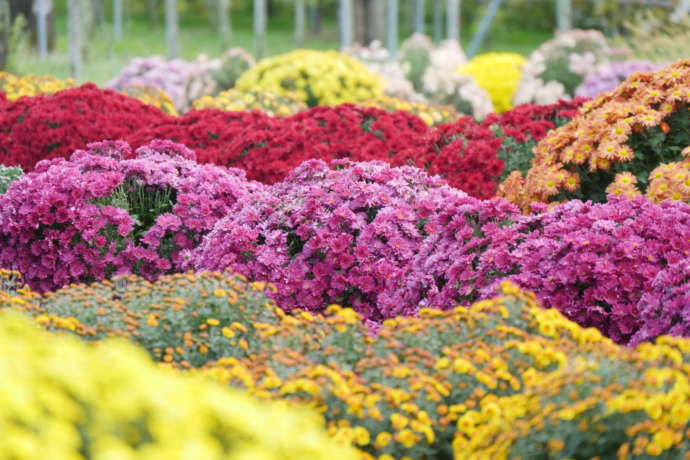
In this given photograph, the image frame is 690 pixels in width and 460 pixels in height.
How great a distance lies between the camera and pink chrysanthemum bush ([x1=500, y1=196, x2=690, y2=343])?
16.0 ft

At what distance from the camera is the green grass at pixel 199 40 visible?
34259 mm

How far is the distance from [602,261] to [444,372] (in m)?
1.46

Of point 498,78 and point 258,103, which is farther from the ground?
point 258,103

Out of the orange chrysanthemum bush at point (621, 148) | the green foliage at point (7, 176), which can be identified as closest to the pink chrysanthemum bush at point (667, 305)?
the orange chrysanthemum bush at point (621, 148)

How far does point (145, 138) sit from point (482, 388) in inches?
223

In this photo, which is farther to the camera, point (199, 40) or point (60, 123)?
point (199, 40)

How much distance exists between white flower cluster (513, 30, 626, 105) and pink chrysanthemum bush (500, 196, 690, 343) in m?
11.9

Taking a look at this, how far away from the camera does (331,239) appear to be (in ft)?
18.7

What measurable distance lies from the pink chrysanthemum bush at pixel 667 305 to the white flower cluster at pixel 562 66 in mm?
12339

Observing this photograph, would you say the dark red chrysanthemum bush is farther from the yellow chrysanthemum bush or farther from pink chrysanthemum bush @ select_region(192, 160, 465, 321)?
the yellow chrysanthemum bush

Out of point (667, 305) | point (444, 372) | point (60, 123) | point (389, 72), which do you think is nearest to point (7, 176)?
point (60, 123)

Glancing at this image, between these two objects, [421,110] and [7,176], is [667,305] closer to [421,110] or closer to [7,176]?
[7,176]

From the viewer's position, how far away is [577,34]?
18.1 metres

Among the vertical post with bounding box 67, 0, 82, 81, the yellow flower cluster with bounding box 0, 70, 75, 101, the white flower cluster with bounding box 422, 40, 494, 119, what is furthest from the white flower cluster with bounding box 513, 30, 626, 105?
the vertical post with bounding box 67, 0, 82, 81
